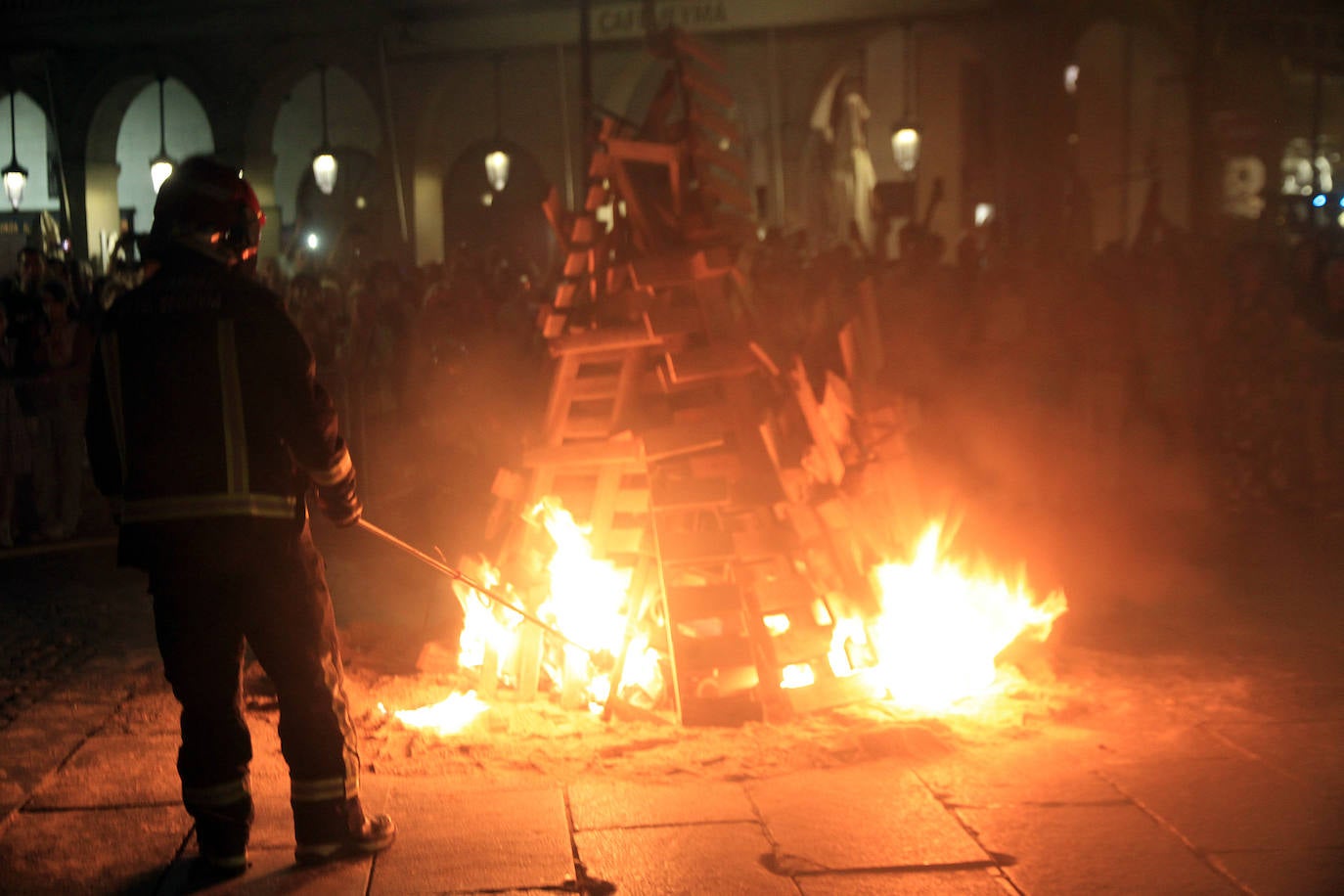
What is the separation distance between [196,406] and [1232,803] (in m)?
3.58

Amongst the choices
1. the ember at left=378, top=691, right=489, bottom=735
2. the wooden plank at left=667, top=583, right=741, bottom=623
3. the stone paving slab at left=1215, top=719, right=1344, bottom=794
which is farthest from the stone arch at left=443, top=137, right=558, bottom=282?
the stone paving slab at left=1215, top=719, right=1344, bottom=794

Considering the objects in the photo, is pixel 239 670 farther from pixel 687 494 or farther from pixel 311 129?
pixel 311 129

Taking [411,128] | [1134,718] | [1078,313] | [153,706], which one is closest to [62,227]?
[411,128]

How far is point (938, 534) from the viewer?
6406mm

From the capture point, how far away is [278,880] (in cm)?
410

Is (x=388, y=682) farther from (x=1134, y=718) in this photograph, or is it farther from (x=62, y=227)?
(x=62, y=227)

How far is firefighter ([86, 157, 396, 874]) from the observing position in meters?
3.97

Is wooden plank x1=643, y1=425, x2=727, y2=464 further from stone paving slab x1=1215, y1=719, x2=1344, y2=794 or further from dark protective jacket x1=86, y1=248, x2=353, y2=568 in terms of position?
stone paving slab x1=1215, y1=719, x2=1344, y2=794

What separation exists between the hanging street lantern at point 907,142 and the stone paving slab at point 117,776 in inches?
661

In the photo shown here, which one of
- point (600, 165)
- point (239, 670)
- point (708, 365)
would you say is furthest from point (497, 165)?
point (239, 670)

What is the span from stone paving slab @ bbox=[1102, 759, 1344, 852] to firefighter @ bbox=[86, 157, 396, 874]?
2652 millimetres

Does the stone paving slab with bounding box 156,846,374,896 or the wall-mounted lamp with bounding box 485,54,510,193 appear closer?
the stone paving slab with bounding box 156,846,374,896

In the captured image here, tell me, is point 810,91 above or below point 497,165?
above

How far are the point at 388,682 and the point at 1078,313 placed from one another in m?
7.44
